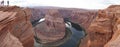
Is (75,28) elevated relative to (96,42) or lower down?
lower down

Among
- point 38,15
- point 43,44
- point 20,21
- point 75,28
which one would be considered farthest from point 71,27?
point 20,21

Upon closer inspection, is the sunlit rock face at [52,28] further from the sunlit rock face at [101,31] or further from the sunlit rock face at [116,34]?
the sunlit rock face at [116,34]

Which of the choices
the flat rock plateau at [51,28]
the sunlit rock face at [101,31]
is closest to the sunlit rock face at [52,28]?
the flat rock plateau at [51,28]

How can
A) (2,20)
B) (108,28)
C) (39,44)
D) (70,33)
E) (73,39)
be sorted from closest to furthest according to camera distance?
1. (2,20)
2. (108,28)
3. (39,44)
4. (73,39)
5. (70,33)

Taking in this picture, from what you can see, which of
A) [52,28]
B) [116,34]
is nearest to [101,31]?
[116,34]

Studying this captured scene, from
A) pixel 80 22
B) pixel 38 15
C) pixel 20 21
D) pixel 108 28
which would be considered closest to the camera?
pixel 108 28

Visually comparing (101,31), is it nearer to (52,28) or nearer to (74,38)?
(74,38)

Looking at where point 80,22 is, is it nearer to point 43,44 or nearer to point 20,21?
point 43,44

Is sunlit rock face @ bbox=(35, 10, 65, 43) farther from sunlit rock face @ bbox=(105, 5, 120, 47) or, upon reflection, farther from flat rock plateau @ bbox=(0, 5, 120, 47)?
sunlit rock face @ bbox=(105, 5, 120, 47)
